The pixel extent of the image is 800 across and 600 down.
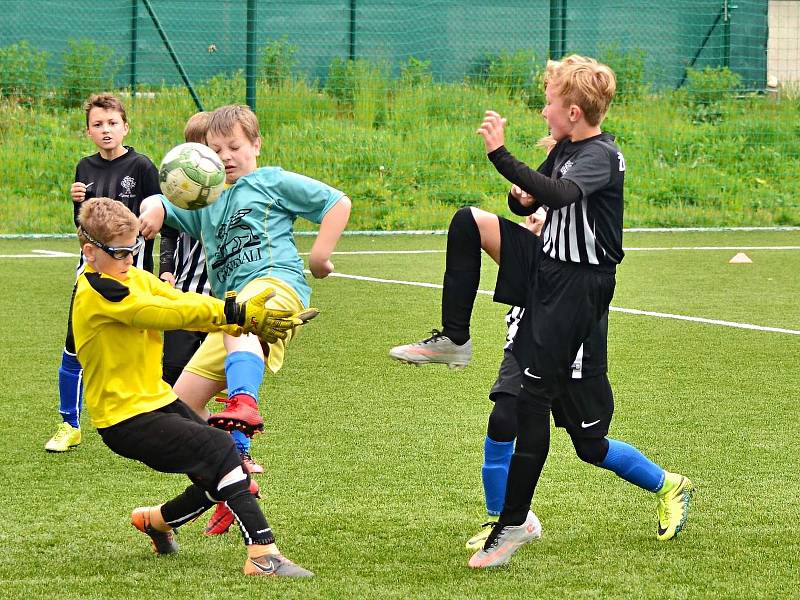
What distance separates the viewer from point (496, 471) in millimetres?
4410

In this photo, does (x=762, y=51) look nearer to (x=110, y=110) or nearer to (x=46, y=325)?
(x=46, y=325)

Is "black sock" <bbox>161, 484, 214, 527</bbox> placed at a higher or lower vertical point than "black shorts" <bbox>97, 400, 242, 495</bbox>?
lower

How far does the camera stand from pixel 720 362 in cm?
737

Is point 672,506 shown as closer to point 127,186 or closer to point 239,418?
point 239,418

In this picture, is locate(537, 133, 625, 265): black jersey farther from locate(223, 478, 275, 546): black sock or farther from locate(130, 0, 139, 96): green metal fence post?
locate(130, 0, 139, 96): green metal fence post

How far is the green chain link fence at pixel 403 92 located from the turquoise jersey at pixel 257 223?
10818 millimetres

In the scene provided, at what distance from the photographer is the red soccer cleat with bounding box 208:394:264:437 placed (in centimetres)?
392

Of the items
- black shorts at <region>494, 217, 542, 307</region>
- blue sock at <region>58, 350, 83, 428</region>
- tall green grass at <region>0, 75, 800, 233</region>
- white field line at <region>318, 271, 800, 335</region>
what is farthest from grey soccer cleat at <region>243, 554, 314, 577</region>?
tall green grass at <region>0, 75, 800, 233</region>

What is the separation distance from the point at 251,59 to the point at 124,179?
997cm

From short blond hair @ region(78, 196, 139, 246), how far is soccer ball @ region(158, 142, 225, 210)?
2.18 feet

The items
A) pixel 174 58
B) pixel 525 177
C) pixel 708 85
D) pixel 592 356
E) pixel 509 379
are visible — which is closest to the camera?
pixel 525 177

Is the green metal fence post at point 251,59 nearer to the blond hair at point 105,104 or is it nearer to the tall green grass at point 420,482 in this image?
the tall green grass at point 420,482

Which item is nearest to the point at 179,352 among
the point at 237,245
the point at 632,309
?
the point at 237,245

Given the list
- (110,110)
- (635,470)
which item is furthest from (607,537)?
(110,110)
